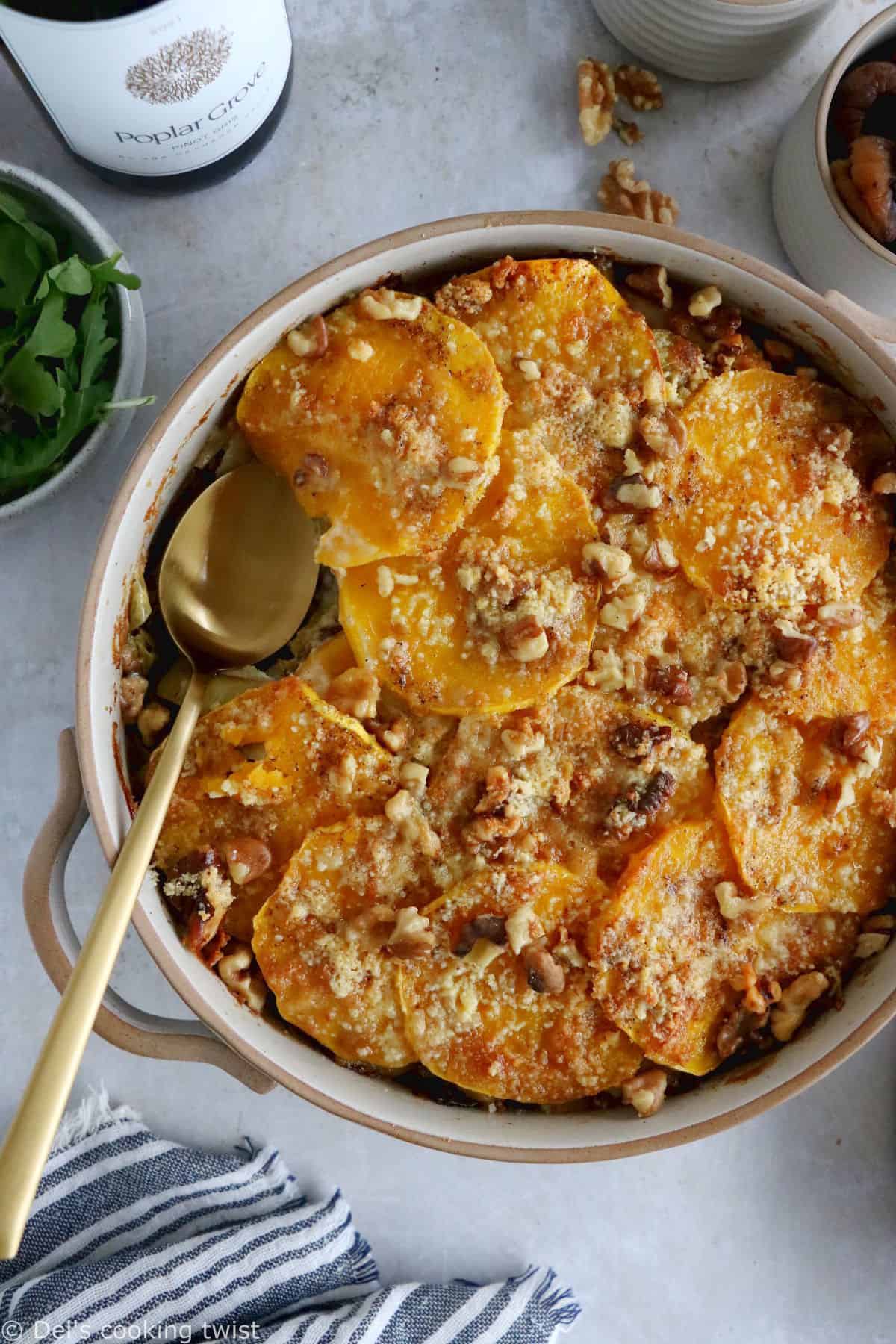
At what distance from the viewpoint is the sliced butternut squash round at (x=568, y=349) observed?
5.49 ft

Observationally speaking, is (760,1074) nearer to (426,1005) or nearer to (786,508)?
(426,1005)

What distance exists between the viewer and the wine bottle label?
1422 millimetres

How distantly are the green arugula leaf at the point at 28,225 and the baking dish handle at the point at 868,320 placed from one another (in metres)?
1.23

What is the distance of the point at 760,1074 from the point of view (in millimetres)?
1729

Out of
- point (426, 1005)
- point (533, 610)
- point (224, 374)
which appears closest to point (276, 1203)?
point (426, 1005)

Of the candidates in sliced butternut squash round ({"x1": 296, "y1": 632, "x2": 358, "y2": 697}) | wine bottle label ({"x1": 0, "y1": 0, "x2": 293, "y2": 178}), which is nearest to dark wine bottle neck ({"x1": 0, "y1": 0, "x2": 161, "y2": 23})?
wine bottle label ({"x1": 0, "y1": 0, "x2": 293, "y2": 178})

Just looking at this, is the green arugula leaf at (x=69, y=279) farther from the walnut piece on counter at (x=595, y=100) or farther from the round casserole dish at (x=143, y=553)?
the walnut piece on counter at (x=595, y=100)

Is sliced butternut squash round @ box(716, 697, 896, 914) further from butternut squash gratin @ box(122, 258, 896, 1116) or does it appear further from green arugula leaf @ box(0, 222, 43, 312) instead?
green arugula leaf @ box(0, 222, 43, 312)

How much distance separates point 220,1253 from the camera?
79.4 inches

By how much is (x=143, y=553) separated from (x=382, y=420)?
42cm

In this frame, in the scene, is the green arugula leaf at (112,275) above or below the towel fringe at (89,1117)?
above

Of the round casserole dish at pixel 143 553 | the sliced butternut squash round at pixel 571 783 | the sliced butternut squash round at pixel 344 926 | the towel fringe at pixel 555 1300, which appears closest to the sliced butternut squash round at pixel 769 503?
the round casserole dish at pixel 143 553

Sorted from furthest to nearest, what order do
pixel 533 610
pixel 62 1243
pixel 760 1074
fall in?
1. pixel 62 1243
2. pixel 760 1074
3. pixel 533 610

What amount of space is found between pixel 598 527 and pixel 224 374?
0.58 metres
